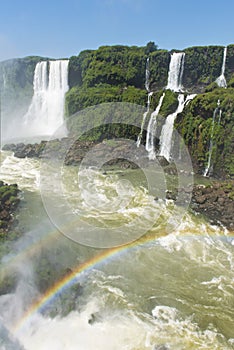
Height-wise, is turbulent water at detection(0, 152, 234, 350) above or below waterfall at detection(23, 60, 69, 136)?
below

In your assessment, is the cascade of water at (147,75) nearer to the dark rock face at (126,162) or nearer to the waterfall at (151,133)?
the waterfall at (151,133)

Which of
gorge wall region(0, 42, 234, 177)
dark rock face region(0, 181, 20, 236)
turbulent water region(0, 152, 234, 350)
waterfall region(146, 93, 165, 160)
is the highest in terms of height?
gorge wall region(0, 42, 234, 177)

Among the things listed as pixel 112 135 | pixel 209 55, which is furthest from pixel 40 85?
pixel 209 55

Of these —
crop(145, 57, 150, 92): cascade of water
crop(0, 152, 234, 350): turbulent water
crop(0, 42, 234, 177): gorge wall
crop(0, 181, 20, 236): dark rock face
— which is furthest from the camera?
crop(145, 57, 150, 92): cascade of water

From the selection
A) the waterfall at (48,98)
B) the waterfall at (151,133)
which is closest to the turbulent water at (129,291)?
the waterfall at (151,133)

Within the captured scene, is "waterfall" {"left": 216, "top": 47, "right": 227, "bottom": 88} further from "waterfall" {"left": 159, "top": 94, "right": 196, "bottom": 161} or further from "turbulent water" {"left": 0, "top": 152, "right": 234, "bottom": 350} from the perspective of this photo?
"turbulent water" {"left": 0, "top": 152, "right": 234, "bottom": 350}

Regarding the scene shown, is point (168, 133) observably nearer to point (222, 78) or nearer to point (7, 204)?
point (222, 78)

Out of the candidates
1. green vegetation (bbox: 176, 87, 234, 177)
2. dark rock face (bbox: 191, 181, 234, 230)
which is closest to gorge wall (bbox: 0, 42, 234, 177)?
green vegetation (bbox: 176, 87, 234, 177)
